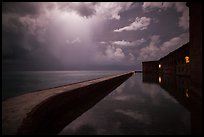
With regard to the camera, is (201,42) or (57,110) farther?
(201,42)

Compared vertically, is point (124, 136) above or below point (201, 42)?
below

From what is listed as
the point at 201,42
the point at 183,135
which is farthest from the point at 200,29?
the point at 183,135

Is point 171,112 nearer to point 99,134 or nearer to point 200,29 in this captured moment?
point 99,134

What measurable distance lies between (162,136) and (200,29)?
289 inches

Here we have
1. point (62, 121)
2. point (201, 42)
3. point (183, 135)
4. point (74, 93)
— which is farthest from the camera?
point (74, 93)

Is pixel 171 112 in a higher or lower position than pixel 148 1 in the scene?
lower

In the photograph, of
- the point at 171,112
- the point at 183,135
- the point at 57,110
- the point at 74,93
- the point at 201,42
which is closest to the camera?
the point at 183,135

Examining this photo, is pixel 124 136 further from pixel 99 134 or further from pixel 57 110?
pixel 57 110

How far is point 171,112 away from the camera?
248 inches

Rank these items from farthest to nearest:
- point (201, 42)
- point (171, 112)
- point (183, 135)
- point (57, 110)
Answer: point (201, 42), point (57, 110), point (171, 112), point (183, 135)

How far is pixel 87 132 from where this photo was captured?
450 centimetres

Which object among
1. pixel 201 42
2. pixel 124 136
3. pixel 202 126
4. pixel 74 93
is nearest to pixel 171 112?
pixel 202 126

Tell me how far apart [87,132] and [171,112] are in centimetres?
419

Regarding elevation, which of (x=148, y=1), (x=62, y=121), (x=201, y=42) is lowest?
(x=62, y=121)
